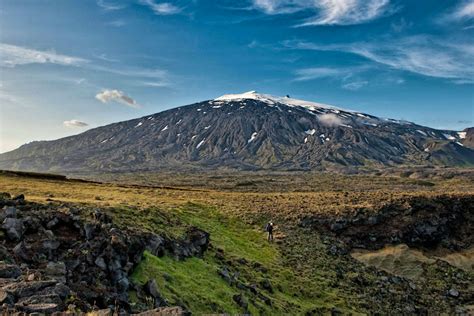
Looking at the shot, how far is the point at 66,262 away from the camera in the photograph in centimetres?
1806

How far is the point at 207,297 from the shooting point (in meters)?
22.5

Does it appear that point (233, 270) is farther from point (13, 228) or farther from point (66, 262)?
point (13, 228)

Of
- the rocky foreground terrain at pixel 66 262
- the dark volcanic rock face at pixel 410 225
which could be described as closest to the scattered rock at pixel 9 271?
the rocky foreground terrain at pixel 66 262

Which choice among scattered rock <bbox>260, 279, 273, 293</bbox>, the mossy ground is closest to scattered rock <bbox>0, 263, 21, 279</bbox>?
the mossy ground

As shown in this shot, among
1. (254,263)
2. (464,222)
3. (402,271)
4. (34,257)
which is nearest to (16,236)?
(34,257)

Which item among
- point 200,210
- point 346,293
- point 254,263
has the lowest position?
point 346,293

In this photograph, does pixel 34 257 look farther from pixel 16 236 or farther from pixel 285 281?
pixel 285 281

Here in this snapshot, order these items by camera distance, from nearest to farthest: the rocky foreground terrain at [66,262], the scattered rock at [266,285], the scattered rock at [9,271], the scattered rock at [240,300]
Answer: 1. the rocky foreground terrain at [66,262]
2. the scattered rock at [9,271]
3. the scattered rock at [240,300]
4. the scattered rock at [266,285]

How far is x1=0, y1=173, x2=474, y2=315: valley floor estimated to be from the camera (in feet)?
84.0

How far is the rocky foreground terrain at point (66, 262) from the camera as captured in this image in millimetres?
12281

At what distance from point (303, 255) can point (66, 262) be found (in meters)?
27.4

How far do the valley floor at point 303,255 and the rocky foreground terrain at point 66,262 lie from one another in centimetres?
123

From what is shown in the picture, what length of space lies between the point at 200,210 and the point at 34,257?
30817 mm

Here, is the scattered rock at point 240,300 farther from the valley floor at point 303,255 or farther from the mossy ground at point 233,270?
the mossy ground at point 233,270
